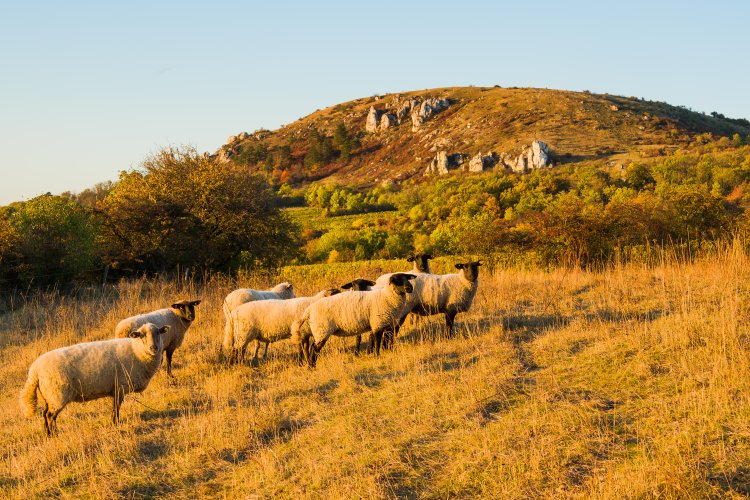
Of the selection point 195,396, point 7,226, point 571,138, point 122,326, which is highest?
point 571,138

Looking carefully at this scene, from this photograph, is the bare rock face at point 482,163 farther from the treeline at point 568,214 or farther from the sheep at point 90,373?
the sheep at point 90,373

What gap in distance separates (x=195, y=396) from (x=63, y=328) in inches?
310

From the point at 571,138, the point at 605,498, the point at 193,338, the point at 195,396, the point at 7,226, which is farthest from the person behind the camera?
the point at 571,138

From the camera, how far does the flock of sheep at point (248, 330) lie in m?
8.71

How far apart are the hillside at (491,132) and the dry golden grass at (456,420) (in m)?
78.2

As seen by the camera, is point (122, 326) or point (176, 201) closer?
point (122, 326)

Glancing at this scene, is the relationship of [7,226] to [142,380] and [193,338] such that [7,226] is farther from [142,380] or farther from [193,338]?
[142,380]

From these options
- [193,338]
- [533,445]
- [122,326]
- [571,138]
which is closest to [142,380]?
[122,326]

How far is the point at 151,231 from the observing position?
958 inches

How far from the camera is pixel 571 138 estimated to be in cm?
10294

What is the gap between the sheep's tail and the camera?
8.66m

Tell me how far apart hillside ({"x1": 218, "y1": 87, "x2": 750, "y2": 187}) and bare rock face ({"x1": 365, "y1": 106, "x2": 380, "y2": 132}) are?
1952 mm

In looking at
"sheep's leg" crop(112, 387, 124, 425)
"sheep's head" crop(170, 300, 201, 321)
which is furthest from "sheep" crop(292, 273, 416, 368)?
"sheep's leg" crop(112, 387, 124, 425)

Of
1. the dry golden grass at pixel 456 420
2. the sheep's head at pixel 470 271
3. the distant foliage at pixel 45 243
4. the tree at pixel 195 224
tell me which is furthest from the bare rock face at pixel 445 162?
the dry golden grass at pixel 456 420
